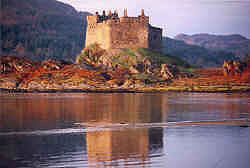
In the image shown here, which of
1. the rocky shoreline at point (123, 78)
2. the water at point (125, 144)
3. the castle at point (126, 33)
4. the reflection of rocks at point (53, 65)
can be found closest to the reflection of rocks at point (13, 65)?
the rocky shoreline at point (123, 78)

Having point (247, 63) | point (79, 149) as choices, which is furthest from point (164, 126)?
point (247, 63)

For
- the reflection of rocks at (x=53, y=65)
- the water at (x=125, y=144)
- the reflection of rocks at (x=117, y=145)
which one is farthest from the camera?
the reflection of rocks at (x=53, y=65)

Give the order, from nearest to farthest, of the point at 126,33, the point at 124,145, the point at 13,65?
the point at 124,145, the point at 126,33, the point at 13,65

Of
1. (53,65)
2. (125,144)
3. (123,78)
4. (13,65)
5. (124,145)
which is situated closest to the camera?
(124,145)

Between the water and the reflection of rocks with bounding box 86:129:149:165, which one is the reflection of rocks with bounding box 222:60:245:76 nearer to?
the water

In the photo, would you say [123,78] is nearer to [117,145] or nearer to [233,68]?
[233,68]

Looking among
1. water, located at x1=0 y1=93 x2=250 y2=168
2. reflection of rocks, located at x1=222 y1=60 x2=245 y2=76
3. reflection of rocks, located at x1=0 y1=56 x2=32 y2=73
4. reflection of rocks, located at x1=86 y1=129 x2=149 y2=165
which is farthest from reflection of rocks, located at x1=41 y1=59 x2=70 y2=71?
reflection of rocks, located at x1=86 y1=129 x2=149 y2=165

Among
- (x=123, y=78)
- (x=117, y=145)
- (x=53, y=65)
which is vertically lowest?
(x=117, y=145)

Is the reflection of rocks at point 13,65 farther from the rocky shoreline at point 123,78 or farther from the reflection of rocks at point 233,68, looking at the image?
the reflection of rocks at point 233,68

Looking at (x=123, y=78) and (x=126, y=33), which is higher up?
(x=126, y=33)

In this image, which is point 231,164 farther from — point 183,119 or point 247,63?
point 247,63

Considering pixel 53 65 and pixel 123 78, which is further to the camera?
pixel 53 65

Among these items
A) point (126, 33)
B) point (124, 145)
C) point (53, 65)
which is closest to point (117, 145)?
point (124, 145)

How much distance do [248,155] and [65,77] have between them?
6988cm
